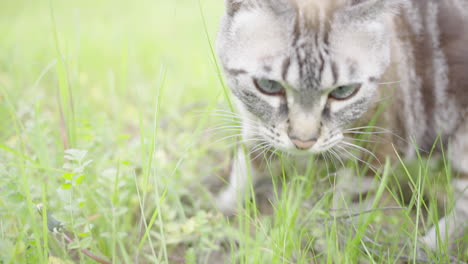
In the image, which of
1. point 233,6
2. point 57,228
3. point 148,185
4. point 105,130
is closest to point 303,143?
point 233,6

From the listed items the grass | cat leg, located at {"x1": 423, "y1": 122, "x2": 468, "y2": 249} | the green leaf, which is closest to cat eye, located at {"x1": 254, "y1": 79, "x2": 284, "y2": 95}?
the grass

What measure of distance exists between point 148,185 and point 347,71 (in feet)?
3.29

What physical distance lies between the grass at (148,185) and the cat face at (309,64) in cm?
17

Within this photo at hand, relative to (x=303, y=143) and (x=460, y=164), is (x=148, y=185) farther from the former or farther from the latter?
(x=460, y=164)

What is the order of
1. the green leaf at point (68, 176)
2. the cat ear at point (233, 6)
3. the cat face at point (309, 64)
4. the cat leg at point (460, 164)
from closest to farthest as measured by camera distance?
the green leaf at point (68, 176)
the cat face at point (309, 64)
the cat ear at point (233, 6)
the cat leg at point (460, 164)

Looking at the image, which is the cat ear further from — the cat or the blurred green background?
the blurred green background

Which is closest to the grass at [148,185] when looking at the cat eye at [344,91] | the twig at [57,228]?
the twig at [57,228]

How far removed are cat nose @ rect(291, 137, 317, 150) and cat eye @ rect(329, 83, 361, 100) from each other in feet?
0.62

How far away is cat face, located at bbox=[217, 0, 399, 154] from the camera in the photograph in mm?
1326

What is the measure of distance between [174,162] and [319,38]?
1.00 m

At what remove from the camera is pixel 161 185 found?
1.65 m

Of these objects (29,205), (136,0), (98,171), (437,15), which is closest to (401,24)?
(437,15)

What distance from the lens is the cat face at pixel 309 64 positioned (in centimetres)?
133

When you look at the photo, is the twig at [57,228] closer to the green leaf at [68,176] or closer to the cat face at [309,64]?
the green leaf at [68,176]
